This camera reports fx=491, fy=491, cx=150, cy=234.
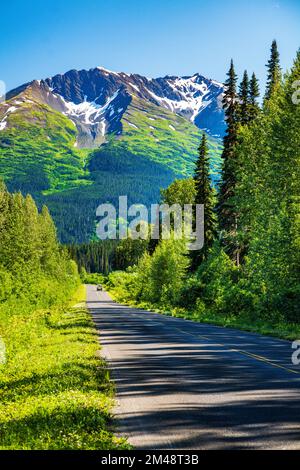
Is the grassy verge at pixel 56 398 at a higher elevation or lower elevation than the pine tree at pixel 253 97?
lower

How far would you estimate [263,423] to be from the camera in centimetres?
817

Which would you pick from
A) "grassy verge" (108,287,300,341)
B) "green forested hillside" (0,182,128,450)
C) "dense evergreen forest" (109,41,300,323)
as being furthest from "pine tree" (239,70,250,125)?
"green forested hillside" (0,182,128,450)

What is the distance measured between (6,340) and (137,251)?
109 metres

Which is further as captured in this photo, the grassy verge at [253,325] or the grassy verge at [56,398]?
the grassy verge at [253,325]

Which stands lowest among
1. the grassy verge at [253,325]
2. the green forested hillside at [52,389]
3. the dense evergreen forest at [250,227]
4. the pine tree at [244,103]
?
the grassy verge at [253,325]

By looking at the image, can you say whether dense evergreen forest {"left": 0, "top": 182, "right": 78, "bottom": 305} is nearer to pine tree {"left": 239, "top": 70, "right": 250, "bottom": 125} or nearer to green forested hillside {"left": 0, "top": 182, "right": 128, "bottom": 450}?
green forested hillside {"left": 0, "top": 182, "right": 128, "bottom": 450}

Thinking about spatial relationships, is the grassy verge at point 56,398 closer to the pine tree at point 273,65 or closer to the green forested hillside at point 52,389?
the green forested hillside at point 52,389

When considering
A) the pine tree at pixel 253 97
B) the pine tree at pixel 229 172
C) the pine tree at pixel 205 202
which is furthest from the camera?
the pine tree at pixel 205 202

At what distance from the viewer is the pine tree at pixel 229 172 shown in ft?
140

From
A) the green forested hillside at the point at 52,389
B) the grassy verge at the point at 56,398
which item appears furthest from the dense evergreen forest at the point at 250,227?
the grassy verge at the point at 56,398

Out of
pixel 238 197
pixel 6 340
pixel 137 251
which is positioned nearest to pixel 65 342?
pixel 6 340

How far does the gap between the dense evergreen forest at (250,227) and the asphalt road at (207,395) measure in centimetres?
709

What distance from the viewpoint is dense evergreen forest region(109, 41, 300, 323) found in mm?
25625

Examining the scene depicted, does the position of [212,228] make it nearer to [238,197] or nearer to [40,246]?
[238,197]
